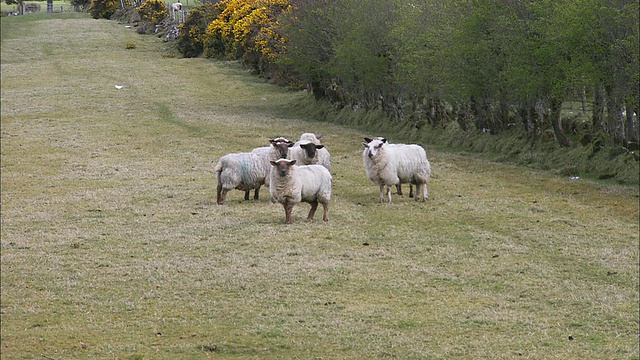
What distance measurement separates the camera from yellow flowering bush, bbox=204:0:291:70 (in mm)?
53094

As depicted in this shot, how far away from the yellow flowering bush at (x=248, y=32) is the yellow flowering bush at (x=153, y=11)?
8.88 meters

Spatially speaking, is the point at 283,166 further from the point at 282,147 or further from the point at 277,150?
the point at 277,150

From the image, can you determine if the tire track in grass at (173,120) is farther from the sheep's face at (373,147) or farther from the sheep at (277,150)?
the sheep's face at (373,147)

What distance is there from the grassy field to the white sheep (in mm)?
506

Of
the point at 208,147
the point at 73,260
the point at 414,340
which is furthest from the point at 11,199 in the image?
the point at 414,340

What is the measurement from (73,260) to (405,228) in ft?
21.4

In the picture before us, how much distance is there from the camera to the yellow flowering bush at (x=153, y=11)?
257ft

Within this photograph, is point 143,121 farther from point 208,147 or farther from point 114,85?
point 114,85


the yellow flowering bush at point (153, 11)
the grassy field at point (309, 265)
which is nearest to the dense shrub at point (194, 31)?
the yellow flowering bush at point (153, 11)

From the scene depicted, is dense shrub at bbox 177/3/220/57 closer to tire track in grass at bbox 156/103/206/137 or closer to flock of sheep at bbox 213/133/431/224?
tire track in grass at bbox 156/103/206/137

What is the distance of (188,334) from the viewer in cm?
1138

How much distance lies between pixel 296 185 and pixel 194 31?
193 feet

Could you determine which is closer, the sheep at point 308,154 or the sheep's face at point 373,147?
the sheep's face at point 373,147

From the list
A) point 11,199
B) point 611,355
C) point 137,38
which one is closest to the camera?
point 611,355
